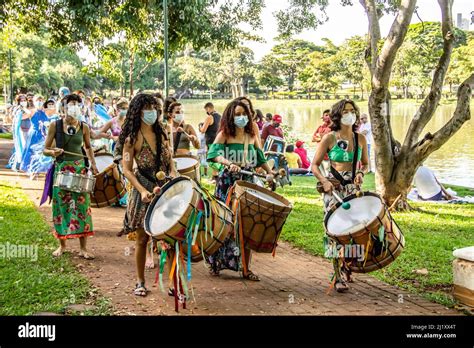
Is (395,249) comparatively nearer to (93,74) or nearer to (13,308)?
(13,308)

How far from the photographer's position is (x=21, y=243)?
7.48 metres

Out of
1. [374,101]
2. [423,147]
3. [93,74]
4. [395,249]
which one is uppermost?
[93,74]

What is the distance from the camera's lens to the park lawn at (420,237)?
623 centimetres

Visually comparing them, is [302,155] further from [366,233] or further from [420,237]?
[366,233]

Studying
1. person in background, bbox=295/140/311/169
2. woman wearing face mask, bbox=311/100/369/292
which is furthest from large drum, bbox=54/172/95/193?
person in background, bbox=295/140/311/169

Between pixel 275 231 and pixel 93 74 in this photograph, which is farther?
pixel 93 74

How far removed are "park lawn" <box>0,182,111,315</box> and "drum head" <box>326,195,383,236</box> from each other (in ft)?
6.79

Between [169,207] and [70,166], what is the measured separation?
2.33 metres

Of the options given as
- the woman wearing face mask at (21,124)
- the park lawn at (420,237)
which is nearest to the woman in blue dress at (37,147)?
the woman wearing face mask at (21,124)

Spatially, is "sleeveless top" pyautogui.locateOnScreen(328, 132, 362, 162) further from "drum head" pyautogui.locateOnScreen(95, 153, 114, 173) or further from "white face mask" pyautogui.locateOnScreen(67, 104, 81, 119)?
"drum head" pyautogui.locateOnScreen(95, 153, 114, 173)

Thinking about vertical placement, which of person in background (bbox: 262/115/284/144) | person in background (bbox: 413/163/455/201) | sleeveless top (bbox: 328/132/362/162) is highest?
person in background (bbox: 262/115/284/144)

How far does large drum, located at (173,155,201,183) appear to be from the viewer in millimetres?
7152
